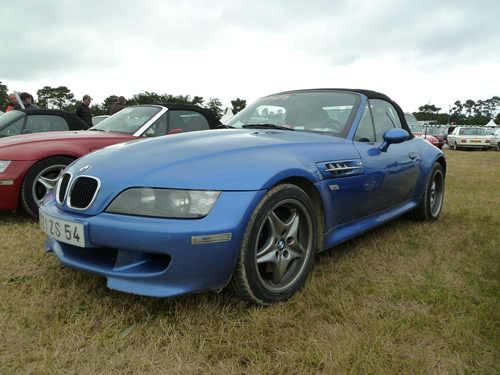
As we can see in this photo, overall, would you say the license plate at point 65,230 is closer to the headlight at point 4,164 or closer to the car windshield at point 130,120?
the headlight at point 4,164

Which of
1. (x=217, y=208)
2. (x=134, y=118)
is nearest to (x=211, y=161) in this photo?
(x=217, y=208)

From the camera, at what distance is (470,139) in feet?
67.7

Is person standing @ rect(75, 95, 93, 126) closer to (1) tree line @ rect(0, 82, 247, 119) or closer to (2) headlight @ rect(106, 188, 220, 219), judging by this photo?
(2) headlight @ rect(106, 188, 220, 219)

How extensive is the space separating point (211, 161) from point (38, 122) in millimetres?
3878

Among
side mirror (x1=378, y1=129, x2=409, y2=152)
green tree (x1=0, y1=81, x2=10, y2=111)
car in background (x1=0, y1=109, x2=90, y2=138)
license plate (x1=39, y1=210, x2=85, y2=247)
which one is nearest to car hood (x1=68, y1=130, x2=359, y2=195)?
license plate (x1=39, y1=210, x2=85, y2=247)

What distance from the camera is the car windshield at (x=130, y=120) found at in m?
4.34

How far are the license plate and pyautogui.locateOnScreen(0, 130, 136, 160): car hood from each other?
183 cm

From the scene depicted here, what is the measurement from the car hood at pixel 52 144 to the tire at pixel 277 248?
2.54 m

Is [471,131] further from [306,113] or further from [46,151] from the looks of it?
[46,151]

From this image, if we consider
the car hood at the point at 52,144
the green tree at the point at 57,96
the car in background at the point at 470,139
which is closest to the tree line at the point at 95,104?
the green tree at the point at 57,96

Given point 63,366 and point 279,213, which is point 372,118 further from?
point 63,366

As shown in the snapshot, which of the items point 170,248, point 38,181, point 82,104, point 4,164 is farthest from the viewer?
point 82,104

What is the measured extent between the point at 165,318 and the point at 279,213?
810 mm

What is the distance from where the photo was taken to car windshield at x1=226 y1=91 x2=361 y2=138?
2873 mm
